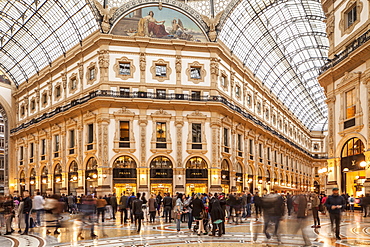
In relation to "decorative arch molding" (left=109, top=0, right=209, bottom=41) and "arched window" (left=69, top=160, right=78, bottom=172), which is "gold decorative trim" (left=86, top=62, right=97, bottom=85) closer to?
"decorative arch molding" (left=109, top=0, right=209, bottom=41)

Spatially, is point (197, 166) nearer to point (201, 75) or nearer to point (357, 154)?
point (201, 75)

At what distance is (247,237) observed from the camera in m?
17.5

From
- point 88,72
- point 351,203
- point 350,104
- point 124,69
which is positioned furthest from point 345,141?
point 88,72

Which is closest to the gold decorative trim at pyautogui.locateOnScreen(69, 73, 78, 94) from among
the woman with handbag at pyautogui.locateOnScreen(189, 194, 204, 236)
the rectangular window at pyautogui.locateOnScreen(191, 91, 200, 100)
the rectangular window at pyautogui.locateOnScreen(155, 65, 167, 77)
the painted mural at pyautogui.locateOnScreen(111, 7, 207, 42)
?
the painted mural at pyautogui.locateOnScreen(111, 7, 207, 42)

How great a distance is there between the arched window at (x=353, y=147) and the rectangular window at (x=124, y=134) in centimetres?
2086

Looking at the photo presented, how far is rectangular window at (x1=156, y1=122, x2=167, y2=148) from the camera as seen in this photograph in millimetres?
42781

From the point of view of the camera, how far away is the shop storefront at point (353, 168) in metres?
29.2

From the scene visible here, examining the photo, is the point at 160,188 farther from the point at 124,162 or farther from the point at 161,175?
the point at 124,162

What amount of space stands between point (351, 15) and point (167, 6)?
2071 centimetres

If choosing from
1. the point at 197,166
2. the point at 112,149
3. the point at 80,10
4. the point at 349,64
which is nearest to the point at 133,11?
the point at 80,10

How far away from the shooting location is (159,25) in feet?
146

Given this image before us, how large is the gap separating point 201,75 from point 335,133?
662 inches

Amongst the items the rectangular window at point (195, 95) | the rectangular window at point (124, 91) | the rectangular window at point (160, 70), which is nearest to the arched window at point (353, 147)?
the rectangular window at point (195, 95)

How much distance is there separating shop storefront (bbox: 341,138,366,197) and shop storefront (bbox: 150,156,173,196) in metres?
17.6
